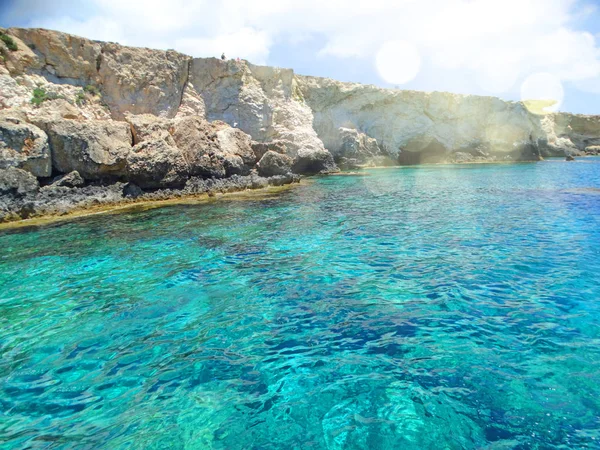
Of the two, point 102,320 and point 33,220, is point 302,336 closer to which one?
point 102,320

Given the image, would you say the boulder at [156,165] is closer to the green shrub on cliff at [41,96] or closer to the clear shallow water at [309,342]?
the clear shallow water at [309,342]

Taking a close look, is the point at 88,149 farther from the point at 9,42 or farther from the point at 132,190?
the point at 9,42

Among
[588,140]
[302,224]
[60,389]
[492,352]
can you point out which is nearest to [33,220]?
[302,224]

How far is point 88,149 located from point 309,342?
1695cm

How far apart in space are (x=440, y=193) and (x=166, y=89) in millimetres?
23535

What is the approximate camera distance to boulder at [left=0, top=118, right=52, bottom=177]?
A: 1584 centimetres

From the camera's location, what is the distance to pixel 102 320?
638 centimetres

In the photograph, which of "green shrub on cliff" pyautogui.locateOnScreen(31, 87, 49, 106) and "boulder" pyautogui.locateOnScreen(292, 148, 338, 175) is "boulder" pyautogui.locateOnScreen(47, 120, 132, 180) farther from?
"boulder" pyautogui.locateOnScreen(292, 148, 338, 175)

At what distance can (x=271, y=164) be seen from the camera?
26141 mm

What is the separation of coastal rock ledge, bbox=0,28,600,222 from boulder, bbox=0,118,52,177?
0.04 m

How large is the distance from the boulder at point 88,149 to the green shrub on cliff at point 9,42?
10.7m

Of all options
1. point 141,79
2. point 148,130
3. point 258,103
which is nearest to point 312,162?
point 258,103

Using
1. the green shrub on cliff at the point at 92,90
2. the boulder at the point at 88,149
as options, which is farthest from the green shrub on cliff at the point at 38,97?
the boulder at the point at 88,149

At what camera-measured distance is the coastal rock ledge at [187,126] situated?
1742 centimetres
